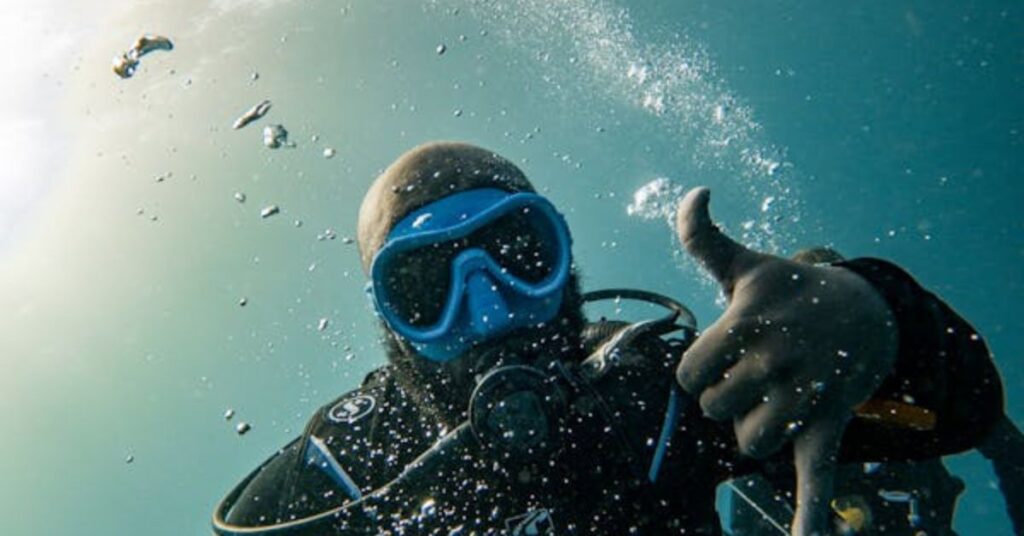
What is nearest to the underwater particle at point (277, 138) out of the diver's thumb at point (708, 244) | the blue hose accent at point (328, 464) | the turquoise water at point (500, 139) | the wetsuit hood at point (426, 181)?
the wetsuit hood at point (426, 181)

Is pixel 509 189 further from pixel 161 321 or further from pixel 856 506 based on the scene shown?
pixel 161 321

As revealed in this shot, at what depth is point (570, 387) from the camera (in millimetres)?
2719

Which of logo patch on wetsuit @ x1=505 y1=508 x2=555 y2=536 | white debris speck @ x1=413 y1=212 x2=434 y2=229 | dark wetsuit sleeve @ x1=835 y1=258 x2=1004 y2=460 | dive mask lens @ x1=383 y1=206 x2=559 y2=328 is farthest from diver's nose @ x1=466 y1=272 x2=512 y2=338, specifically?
→ dark wetsuit sleeve @ x1=835 y1=258 x2=1004 y2=460

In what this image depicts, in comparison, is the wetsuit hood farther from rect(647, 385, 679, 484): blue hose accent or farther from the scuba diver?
rect(647, 385, 679, 484): blue hose accent

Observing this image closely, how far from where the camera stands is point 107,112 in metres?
31.2

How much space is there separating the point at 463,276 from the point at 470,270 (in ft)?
0.14

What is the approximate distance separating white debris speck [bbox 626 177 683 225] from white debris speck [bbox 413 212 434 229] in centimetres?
5948

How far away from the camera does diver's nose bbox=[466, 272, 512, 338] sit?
2967 mm

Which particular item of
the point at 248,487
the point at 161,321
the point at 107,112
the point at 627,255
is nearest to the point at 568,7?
the point at 107,112

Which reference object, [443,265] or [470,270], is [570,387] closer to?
[470,270]

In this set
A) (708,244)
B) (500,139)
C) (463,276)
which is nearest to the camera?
(708,244)

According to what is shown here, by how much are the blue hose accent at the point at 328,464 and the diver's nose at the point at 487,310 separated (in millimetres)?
856

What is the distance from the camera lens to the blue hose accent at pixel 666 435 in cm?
257

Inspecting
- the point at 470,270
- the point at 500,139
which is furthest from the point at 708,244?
the point at 500,139
